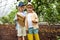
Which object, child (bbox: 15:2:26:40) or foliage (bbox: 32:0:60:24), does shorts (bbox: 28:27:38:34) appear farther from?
foliage (bbox: 32:0:60:24)

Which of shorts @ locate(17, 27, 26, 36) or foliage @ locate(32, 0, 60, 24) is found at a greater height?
foliage @ locate(32, 0, 60, 24)

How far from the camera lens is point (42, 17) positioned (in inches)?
193

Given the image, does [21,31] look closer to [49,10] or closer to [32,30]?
[32,30]

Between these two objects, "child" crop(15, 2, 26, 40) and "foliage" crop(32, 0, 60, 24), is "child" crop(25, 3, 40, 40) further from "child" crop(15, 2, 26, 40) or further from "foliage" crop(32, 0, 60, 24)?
"foliage" crop(32, 0, 60, 24)

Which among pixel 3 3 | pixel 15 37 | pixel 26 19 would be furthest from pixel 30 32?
pixel 3 3

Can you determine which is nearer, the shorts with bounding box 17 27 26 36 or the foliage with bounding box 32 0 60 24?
the shorts with bounding box 17 27 26 36

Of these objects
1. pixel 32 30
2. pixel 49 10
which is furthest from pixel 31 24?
pixel 49 10

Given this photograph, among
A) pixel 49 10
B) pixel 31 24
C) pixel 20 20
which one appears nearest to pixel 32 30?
pixel 31 24

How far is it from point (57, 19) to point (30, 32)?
1.34m

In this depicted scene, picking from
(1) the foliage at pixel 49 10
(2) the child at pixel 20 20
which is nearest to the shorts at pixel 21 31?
(2) the child at pixel 20 20

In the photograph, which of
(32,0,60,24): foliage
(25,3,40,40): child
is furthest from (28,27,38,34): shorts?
(32,0,60,24): foliage

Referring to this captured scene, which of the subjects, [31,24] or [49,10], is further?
[49,10]

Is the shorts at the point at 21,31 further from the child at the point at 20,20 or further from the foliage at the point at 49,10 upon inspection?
the foliage at the point at 49,10

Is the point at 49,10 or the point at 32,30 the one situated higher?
the point at 49,10
